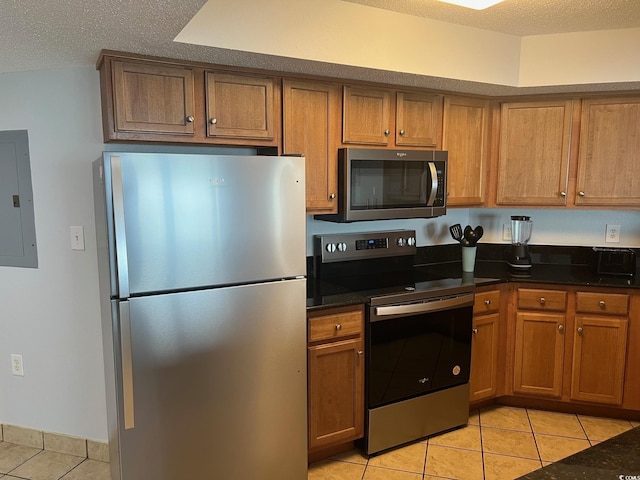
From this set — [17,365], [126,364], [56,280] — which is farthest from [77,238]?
[126,364]

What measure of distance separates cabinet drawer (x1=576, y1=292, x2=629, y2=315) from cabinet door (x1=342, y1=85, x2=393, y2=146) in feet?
4.94

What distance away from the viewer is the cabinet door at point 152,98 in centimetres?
205

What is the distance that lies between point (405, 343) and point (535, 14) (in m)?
1.82

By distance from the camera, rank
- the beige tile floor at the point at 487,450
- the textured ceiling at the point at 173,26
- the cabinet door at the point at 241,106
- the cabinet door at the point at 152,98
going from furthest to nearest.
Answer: the beige tile floor at the point at 487,450 < the cabinet door at the point at 241,106 < the cabinet door at the point at 152,98 < the textured ceiling at the point at 173,26

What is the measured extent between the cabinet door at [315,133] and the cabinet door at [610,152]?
1625 mm

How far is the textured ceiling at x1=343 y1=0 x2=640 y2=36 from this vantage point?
2258 mm

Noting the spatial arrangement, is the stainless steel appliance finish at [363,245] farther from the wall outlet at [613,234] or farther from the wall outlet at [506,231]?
the wall outlet at [613,234]

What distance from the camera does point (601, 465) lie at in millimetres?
982

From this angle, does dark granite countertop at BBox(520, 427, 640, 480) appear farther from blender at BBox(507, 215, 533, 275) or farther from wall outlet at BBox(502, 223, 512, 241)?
wall outlet at BBox(502, 223, 512, 241)

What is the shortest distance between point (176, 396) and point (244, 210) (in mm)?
811

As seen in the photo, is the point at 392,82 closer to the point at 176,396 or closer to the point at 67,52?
the point at 67,52

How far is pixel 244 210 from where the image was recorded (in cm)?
200

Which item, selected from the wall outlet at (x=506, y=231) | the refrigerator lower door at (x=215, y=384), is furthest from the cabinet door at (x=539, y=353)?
the refrigerator lower door at (x=215, y=384)

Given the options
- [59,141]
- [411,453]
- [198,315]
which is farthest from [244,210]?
[411,453]
